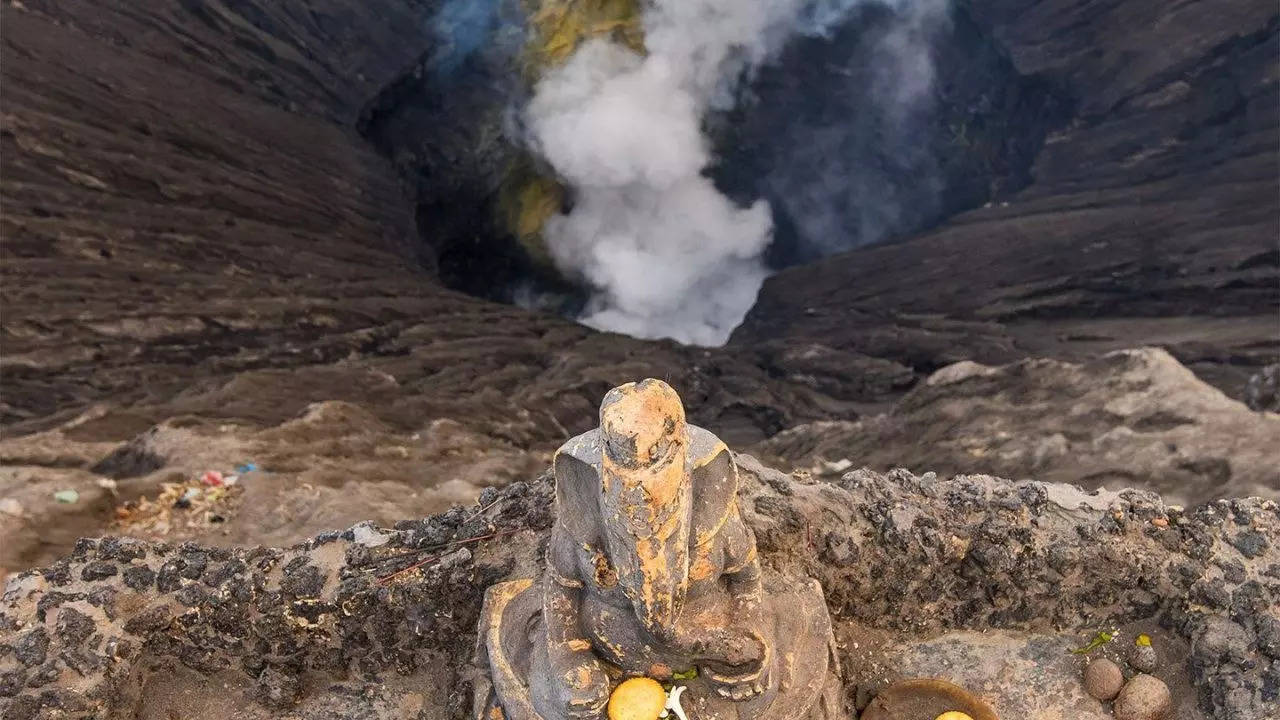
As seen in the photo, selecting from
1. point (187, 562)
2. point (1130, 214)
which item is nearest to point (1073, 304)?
point (1130, 214)

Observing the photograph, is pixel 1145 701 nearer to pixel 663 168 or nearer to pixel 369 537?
pixel 369 537

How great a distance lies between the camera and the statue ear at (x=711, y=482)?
2873 mm

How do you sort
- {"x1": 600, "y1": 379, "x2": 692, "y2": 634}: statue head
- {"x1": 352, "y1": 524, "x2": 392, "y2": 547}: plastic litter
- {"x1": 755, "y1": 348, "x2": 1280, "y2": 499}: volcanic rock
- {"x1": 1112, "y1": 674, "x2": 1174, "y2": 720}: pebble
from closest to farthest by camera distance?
{"x1": 600, "y1": 379, "x2": 692, "y2": 634}: statue head, {"x1": 1112, "y1": 674, "x2": 1174, "y2": 720}: pebble, {"x1": 352, "y1": 524, "x2": 392, "y2": 547}: plastic litter, {"x1": 755, "y1": 348, "x2": 1280, "y2": 499}: volcanic rock

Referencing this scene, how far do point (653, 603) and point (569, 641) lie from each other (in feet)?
1.81

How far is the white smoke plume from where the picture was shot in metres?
17.1

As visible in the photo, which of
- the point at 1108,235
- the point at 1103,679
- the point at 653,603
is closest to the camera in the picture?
the point at 653,603

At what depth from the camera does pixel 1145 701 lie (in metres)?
3.57

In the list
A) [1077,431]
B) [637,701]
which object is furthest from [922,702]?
[1077,431]

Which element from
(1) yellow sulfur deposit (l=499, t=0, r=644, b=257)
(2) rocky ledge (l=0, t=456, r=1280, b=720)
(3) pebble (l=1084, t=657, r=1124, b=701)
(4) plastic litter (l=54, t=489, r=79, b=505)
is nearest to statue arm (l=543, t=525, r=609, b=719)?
(2) rocky ledge (l=0, t=456, r=1280, b=720)

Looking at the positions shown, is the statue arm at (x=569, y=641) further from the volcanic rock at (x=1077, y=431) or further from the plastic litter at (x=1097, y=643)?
the volcanic rock at (x=1077, y=431)

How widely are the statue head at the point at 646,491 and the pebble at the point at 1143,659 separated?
2.75 meters

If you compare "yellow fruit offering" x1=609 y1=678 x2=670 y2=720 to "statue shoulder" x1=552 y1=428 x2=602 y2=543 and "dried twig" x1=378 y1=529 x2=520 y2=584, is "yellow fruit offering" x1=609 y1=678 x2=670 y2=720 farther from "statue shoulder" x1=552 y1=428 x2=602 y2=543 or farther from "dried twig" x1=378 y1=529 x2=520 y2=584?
"dried twig" x1=378 y1=529 x2=520 y2=584

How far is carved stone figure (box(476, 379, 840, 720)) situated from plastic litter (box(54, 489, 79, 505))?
19.0 feet

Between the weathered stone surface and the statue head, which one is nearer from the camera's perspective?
the statue head
